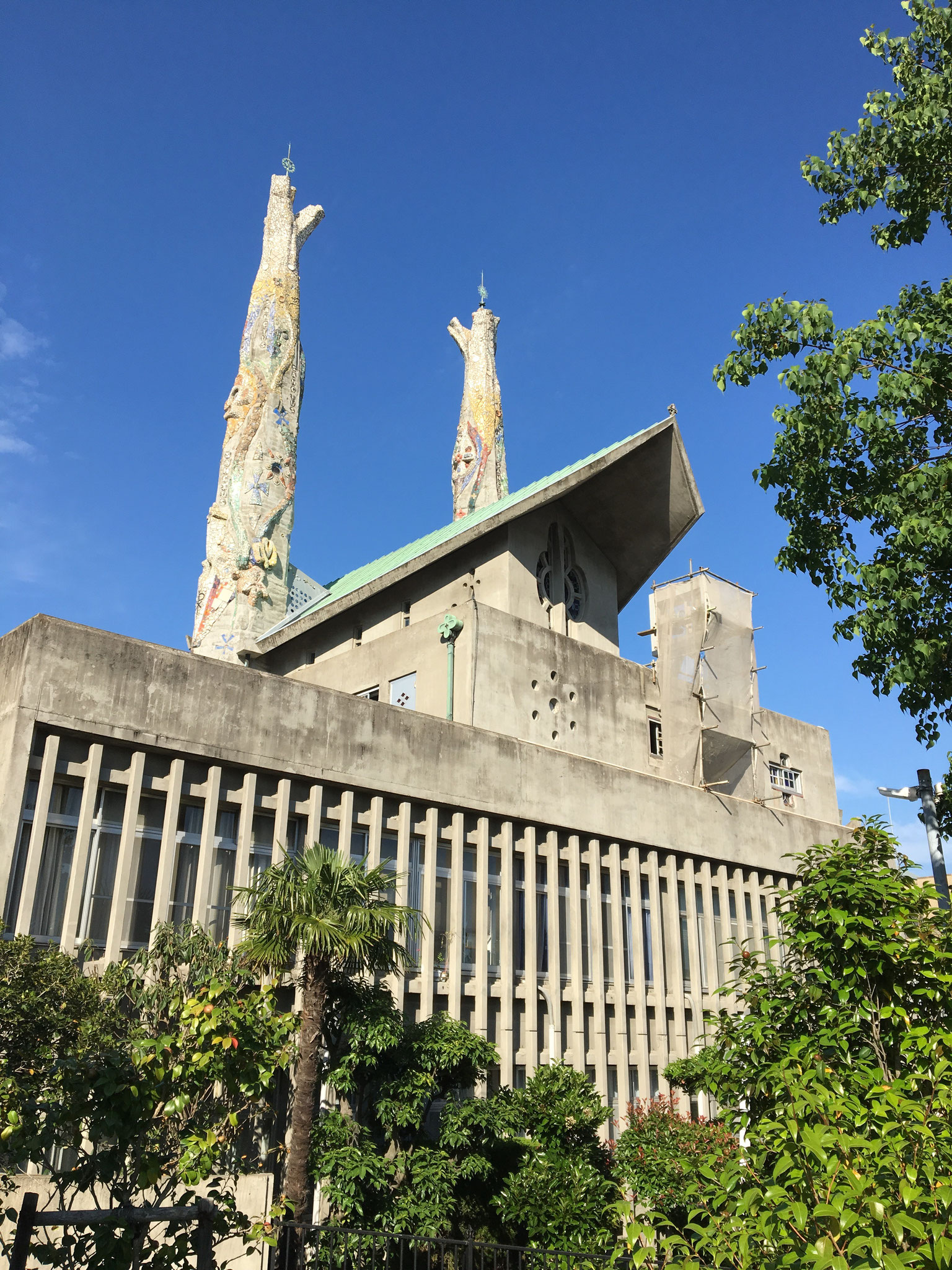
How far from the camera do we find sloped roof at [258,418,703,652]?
25.3 meters

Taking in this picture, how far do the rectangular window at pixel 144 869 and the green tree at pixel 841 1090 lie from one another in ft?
29.8

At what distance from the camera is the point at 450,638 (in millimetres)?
23844

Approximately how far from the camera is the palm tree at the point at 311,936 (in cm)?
1333

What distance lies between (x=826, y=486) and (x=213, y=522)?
35.4 metres

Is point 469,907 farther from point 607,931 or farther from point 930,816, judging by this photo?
point 930,816

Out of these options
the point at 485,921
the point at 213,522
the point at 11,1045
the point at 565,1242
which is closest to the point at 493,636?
the point at 485,921

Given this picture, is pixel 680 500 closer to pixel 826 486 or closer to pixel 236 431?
pixel 826 486

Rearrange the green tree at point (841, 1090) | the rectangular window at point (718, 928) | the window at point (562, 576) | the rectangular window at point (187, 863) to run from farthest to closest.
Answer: the window at point (562, 576) < the rectangular window at point (718, 928) < the rectangular window at point (187, 863) < the green tree at point (841, 1090)

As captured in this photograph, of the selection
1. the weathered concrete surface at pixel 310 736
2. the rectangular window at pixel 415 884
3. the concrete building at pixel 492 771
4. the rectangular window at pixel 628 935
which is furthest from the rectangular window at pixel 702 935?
the rectangular window at pixel 415 884

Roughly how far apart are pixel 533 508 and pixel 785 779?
14.5m

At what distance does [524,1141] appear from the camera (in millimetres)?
16438

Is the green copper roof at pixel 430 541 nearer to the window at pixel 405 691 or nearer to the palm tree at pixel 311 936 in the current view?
the window at pixel 405 691

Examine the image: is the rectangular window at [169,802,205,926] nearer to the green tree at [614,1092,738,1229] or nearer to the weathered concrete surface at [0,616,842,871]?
the weathered concrete surface at [0,616,842,871]

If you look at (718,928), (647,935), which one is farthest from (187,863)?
(718,928)
